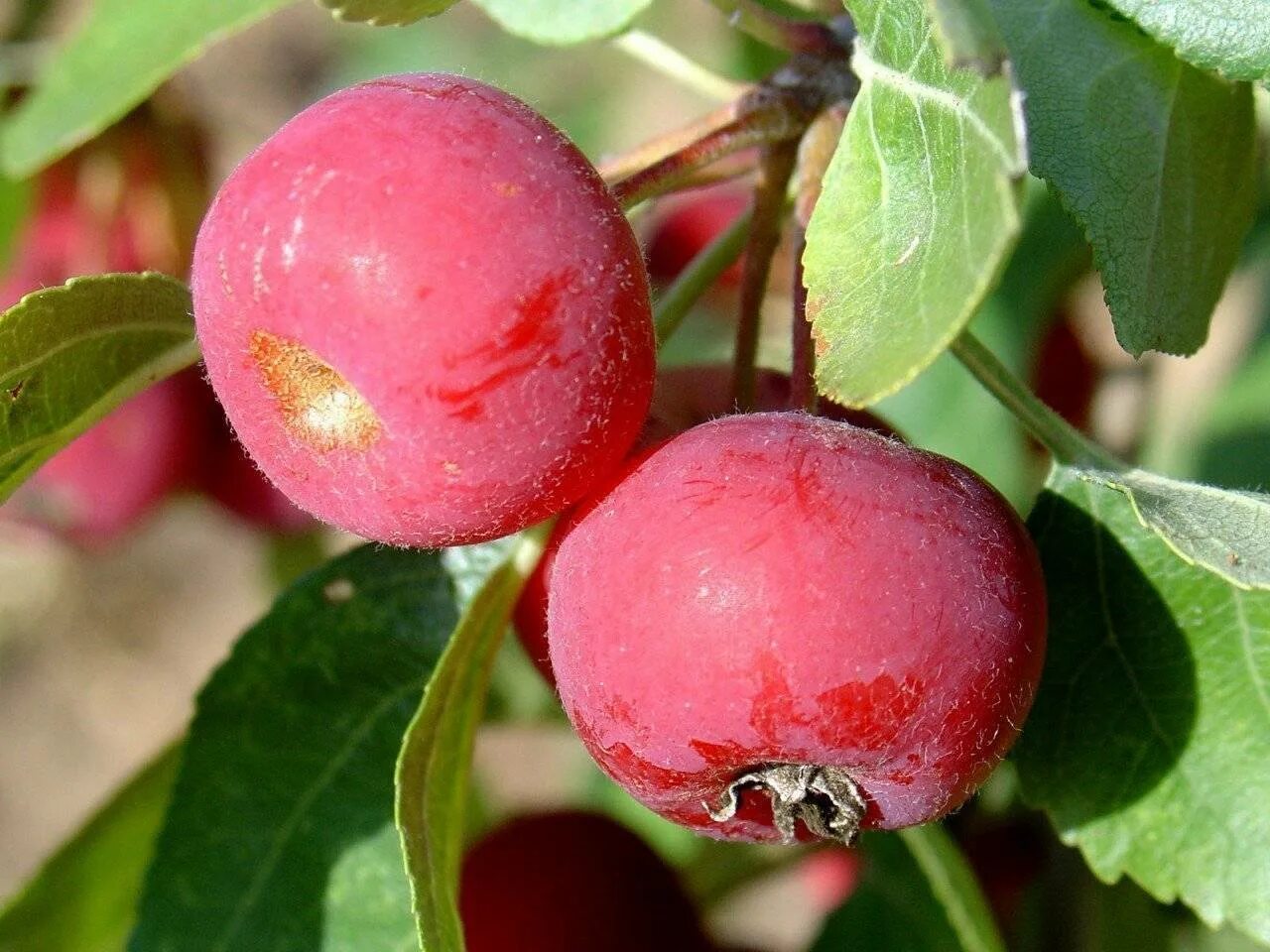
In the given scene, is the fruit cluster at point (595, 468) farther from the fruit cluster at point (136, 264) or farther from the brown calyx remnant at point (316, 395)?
the fruit cluster at point (136, 264)

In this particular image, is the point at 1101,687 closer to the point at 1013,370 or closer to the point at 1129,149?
the point at 1129,149

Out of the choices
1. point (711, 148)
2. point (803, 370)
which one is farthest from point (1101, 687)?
point (711, 148)

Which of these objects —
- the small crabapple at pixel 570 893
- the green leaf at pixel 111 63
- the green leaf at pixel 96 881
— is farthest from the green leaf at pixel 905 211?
the green leaf at pixel 96 881

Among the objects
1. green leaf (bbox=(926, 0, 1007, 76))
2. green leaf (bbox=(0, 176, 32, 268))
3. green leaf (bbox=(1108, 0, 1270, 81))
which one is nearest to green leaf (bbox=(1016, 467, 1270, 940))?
green leaf (bbox=(1108, 0, 1270, 81))

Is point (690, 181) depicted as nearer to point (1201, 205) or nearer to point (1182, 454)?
point (1201, 205)

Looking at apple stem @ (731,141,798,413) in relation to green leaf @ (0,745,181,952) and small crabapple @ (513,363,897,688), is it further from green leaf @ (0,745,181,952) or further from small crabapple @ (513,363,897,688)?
green leaf @ (0,745,181,952)

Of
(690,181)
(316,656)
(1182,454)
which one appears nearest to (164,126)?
(316,656)

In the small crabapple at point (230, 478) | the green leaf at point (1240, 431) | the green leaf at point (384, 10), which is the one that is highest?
the green leaf at point (384, 10)
